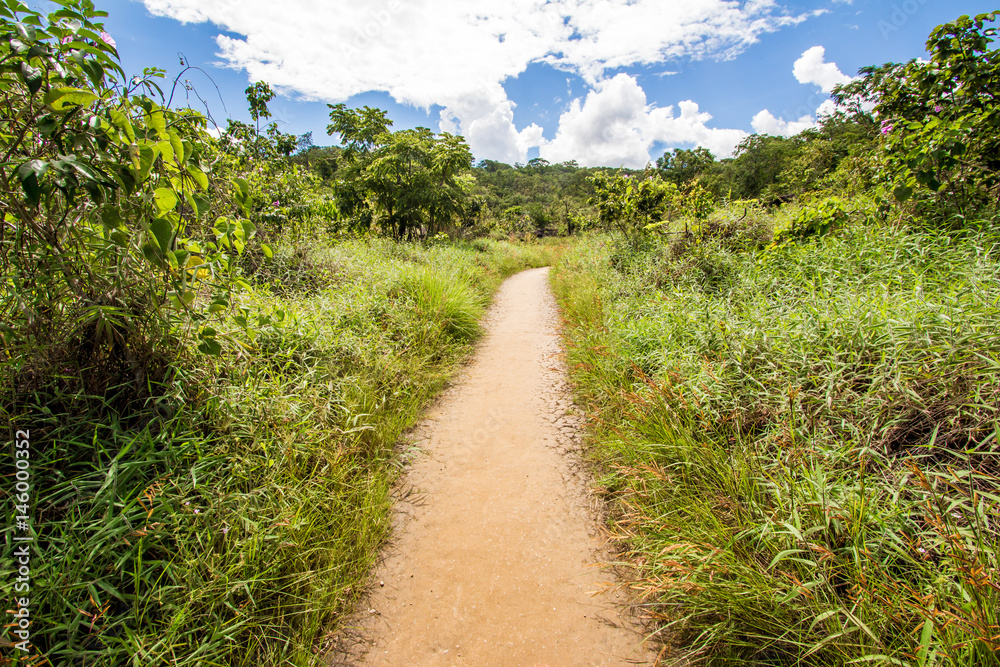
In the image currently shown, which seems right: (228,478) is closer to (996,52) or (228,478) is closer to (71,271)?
(71,271)

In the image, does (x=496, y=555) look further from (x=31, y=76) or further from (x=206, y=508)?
(x=31, y=76)

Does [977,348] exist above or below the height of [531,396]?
above

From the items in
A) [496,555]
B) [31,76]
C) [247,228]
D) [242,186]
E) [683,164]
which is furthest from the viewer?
[683,164]

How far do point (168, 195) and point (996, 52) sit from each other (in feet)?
20.6

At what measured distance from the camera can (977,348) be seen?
1.89 metres

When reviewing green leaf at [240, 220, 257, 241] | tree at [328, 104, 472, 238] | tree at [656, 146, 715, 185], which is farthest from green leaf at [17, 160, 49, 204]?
tree at [656, 146, 715, 185]

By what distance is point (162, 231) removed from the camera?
1296mm

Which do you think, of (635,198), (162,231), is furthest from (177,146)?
(635,198)

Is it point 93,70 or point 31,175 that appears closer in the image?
point 31,175

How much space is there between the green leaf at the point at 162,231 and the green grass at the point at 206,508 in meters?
1.09

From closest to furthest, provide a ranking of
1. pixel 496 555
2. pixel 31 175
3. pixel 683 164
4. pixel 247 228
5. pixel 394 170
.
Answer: pixel 31 175, pixel 247 228, pixel 496 555, pixel 394 170, pixel 683 164

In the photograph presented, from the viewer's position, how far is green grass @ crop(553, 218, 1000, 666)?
128cm

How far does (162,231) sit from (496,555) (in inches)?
86.2

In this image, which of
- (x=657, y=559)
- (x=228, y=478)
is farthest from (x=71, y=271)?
(x=657, y=559)
